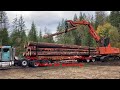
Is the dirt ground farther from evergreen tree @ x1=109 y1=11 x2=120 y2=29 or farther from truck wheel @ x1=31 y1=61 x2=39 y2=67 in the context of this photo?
evergreen tree @ x1=109 y1=11 x2=120 y2=29

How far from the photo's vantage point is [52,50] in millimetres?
27406

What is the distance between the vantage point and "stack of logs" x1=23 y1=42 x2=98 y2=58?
26.1 m

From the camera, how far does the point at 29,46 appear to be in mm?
26062

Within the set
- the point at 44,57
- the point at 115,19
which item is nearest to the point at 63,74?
the point at 44,57

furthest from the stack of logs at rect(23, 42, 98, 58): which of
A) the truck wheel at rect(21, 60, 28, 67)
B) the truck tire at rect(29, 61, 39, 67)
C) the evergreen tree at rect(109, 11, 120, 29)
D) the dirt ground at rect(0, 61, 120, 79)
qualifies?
the evergreen tree at rect(109, 11, 120, 29)

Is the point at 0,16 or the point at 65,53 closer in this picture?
the point at 65,53

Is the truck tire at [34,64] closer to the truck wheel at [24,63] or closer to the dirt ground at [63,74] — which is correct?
the truck wheel at [24,63]

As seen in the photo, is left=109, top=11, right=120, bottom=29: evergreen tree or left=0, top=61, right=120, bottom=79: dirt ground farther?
left=109, top=11, right=120, bottom=29: evergreen tree

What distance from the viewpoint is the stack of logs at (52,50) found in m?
26.1

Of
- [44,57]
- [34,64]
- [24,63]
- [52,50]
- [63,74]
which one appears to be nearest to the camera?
[63,74]

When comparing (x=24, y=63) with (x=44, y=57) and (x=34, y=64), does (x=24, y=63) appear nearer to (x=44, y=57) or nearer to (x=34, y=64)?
(x=34, y=64)
